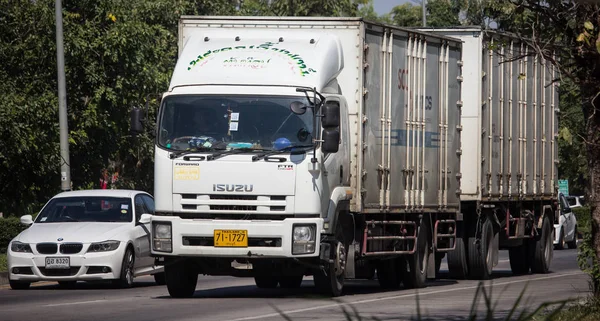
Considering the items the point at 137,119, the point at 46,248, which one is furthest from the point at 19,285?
the point at 137,119

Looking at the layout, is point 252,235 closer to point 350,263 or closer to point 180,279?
point 180,279

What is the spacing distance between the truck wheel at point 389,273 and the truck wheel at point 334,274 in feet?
9.48

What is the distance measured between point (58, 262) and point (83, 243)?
45 cm

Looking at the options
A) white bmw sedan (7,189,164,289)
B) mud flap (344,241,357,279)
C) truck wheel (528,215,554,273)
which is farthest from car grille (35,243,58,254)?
truck wheel (528,215,554,273)

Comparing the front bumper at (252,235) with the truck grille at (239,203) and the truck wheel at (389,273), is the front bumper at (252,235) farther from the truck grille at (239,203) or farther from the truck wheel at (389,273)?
the truck wheel at (389,273)

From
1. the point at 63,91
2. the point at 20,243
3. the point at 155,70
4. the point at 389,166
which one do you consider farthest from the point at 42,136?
the point at 389,166

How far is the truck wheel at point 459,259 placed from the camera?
22.2m

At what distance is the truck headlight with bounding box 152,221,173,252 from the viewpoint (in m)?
16.5

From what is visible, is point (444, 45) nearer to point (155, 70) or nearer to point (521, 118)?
point (521, 118)

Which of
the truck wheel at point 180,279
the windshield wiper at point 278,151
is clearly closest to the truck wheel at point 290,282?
the truck wheel at point 180,279

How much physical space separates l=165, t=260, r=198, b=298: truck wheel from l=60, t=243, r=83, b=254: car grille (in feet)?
7.80

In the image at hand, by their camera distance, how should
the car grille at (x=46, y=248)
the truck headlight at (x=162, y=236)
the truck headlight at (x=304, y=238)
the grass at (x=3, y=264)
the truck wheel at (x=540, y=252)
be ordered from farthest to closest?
the truck wheel at (x=540, y=252) → the grass at (x=3, y=264) → the car grille at (x=46, y=248) → the truck headlight at (x=162, y=236) → the truck headlight at (x=304, y=238)

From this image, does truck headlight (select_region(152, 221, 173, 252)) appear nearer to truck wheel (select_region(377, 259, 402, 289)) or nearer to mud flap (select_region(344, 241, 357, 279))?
mud flap (select_region(344, 241, 357, 279))

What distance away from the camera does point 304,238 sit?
16.3 m
